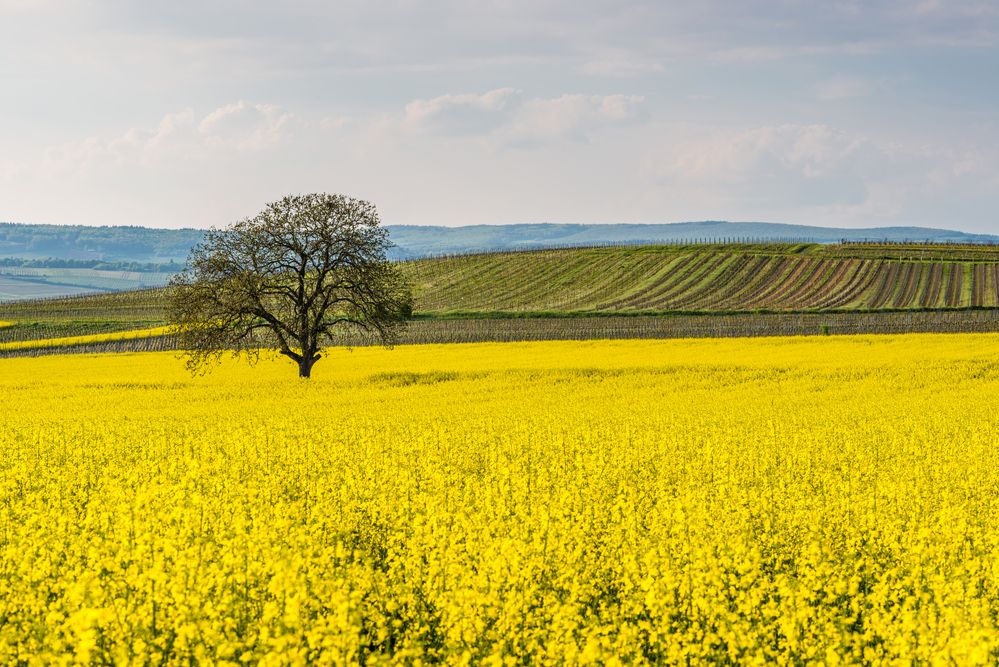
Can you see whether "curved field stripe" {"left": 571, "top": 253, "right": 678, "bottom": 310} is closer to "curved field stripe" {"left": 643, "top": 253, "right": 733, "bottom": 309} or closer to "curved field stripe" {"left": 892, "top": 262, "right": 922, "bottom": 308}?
"curved field stripe" {"left": 643, "top": 253, "right": 733, "bottom": 309}

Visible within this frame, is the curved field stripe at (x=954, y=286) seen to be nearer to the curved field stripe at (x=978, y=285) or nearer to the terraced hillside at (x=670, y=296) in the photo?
the terraced hillside at (x=670, y=296)

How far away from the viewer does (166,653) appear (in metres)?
7.94

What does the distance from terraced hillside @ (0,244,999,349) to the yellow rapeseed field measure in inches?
1534

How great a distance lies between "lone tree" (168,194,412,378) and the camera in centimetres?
3947

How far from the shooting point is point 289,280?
134 feet

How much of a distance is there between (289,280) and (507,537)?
32.5 meters

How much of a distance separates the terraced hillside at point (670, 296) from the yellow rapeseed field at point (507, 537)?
39.0m

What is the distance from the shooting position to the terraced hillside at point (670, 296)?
63.5 meters

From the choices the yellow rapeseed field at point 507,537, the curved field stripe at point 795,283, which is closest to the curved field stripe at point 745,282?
the curved field stripe at point 795,283

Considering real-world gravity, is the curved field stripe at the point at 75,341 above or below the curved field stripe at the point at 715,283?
below

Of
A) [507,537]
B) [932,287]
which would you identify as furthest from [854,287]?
[507,537]

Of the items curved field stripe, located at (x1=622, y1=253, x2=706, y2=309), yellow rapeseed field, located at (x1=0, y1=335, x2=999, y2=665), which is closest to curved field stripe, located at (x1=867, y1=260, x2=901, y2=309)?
curved field stripe, located at (x1=622, y1=253, x2=706, y2=309)

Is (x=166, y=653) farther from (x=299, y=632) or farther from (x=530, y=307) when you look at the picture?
(x=530, y=307)

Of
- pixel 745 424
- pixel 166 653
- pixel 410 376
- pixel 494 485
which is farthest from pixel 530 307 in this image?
pixel 166 653
